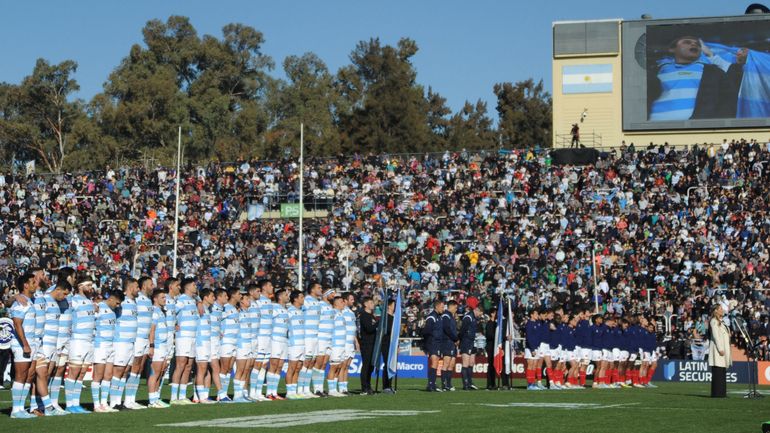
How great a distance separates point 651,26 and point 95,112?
135 feet

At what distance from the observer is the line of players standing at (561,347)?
86.3 ft

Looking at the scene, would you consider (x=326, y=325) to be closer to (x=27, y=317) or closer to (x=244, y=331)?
(x=244, y=331)

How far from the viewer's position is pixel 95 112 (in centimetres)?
8050

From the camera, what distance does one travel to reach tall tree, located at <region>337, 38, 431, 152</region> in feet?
269

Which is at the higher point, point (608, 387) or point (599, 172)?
point (599, 172)

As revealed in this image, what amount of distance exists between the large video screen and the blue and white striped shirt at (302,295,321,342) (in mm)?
33595

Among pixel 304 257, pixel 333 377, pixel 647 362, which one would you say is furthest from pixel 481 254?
pixel 333 377

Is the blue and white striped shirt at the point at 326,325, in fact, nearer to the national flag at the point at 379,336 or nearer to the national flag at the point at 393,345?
the national flag at the point at 379,336

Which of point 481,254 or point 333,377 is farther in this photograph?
point 481,254

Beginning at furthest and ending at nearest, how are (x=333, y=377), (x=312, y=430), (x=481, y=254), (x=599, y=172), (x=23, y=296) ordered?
1. (x=599, y=172)
2. (x=481, y=254)
3. (x=333, y=377)
4. (x=23, y=296)
5. (x=312, y=430)

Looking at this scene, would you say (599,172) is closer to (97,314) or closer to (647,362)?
(647,362)

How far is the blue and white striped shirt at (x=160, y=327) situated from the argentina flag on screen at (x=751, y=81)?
3806 centimetres

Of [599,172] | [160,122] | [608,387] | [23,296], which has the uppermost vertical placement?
[160,122]

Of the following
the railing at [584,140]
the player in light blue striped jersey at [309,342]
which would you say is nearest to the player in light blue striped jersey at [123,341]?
the player in light blue striped jersey at [309,342]
